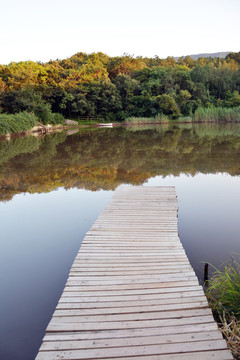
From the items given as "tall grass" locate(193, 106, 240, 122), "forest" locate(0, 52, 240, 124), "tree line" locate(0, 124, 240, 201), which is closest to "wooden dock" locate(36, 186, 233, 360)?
"tree line" locate(0, 124, 240, 201)

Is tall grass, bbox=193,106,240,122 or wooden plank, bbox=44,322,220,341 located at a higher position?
tall grass, bbox=193,106,240,122

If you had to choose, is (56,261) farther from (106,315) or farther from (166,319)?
(166,319)

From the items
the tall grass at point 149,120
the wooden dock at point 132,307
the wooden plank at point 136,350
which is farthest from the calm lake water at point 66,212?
the tall grass at point 149,120

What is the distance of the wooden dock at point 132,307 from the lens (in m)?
1.91

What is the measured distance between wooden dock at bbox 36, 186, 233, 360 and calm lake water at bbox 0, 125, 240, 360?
41cm

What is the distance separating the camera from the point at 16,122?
19828 mm

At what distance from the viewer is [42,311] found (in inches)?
109

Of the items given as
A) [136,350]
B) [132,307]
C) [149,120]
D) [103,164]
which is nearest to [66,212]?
[132,307]

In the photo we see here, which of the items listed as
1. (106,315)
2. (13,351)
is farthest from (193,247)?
(13,351)

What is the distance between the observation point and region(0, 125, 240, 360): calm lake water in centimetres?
289

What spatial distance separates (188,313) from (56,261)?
196cm

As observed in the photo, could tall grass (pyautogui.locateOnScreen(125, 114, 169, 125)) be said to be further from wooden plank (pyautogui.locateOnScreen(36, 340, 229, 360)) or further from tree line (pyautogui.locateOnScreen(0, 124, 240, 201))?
wooden plank (pyautogui.locateOnScreen(36, 340, 229, 360))

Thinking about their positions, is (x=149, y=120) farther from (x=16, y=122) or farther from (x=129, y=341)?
(x=129, y=341)

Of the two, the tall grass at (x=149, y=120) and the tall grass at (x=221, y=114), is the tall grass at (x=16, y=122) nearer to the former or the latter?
the tall grass at (x=149, y=120)
